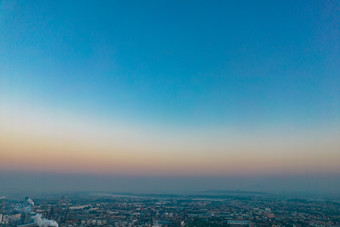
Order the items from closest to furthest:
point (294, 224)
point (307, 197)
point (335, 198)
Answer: point (294, 224)
point (335, 198)
point (307, 197)

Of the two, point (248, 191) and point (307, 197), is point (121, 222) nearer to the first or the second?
point (307, 197)

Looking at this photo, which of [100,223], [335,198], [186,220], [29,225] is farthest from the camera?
[335,198]

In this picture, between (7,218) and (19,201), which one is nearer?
(7,218)

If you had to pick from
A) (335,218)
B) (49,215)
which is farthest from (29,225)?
(335,218)

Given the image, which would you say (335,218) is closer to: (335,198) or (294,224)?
(294,224)

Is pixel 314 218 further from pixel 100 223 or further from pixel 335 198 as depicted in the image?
pixel 100 223

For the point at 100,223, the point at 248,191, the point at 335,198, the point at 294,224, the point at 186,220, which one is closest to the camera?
the point at 294,224

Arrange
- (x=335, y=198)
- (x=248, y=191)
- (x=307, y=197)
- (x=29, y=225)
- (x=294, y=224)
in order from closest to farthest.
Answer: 1. (x=29, y=225)
2. (x=294, y=224)
3. (x=335, y=198)
4. (x=307, y=197)
5. (x=248, y=191)

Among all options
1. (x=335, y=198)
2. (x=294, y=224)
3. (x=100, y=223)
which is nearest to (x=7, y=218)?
(x=100, y=223)

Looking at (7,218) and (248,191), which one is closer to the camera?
(7,218)
